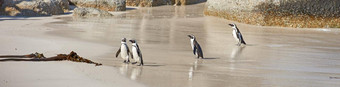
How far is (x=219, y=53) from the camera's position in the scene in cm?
914

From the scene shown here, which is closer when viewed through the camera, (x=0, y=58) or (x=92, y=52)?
(x=0, y=58)

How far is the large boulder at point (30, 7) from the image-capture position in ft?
53.8

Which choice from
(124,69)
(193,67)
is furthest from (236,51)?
(124,69)

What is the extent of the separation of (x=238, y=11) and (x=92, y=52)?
7892 millimetres

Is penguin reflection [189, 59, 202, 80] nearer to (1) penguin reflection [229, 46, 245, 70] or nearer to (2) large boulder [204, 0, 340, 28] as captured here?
(1) penguin reflection [229, 46, 245, 70]

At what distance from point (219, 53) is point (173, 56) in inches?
37.6

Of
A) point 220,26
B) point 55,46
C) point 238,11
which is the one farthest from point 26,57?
point 238,11

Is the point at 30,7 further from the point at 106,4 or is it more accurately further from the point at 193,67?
the point at 193,67

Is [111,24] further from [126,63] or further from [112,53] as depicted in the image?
[126,63]

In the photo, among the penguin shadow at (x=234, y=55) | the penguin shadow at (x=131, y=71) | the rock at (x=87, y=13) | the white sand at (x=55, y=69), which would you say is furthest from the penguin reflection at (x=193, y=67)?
the rock at (x=87, y=13)

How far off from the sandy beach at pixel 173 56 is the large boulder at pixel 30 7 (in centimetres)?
295

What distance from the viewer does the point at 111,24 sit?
14.1 m

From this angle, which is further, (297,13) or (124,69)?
(297,13)

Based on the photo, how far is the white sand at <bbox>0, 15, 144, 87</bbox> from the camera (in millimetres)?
5836
